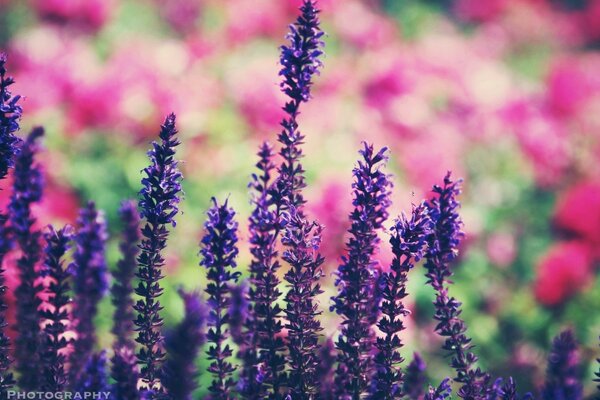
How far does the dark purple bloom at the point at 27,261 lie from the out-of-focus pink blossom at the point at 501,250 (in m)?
2.38

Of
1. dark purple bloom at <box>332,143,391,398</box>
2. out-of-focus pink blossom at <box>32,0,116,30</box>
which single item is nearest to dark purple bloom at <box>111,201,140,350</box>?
dark purple bloom at <box>332,143,391,398</box>

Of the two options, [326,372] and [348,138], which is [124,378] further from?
[348,138]

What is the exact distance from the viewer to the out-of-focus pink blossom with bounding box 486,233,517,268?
3193 mm

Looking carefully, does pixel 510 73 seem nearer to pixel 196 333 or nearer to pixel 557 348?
pixel 557 348

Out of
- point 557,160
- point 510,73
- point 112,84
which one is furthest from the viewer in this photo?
point 510,73

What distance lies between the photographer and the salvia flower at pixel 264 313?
4.33 feet

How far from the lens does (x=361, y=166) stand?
126cm

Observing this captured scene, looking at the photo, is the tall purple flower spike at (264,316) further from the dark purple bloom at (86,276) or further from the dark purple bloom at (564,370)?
the dark purple bloom at (564,370)

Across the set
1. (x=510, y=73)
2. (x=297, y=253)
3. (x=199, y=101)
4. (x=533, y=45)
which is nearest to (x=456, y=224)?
(x=297, y=253)

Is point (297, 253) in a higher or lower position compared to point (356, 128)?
lower

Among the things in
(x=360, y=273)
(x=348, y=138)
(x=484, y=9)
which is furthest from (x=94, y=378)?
(x=484, y=9)

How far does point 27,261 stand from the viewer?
4.61 ft

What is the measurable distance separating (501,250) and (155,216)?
7.82 feet

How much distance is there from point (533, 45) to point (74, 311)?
552cm
